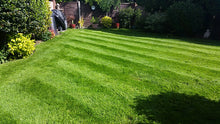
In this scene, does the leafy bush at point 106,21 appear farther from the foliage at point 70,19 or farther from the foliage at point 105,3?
the foliage at point 70,19

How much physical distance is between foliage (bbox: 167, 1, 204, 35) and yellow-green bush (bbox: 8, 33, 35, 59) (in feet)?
42.8

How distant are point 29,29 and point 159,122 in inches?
283

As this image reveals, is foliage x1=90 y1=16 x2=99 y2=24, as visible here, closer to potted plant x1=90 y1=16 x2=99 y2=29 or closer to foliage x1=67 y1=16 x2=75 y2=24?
potted plant x1=90 y1=16 x2=99 y2=29

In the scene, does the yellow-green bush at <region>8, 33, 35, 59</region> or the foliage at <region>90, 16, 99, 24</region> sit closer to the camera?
the yellow-green bush at <region>8, 33, 35, 59</region>

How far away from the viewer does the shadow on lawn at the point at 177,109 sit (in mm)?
2756

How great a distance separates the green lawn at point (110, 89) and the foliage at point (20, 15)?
1.49 m

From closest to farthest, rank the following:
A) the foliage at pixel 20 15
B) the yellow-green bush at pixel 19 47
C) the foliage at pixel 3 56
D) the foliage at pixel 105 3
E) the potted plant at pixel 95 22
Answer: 1. the foliage at pixel 20 15
2. the foliage at pixel 3 56
3. the yellow-green bush at pixel 19 47
4. the foliage at pixel 105 3
5. the potted plant at pixel 95 22

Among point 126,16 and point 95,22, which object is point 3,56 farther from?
point 126,16

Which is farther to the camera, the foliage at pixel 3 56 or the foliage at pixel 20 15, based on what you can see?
the foliage at pixel 3 56

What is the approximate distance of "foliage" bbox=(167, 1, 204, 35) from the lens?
39.5 ft

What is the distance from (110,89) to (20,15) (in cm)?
529

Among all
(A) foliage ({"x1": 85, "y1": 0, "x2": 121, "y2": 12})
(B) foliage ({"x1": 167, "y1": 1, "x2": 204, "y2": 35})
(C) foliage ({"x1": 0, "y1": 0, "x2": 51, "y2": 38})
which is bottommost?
(C) foliage ({"x1": 0, "y1": 0, "x2": 51, "y2": 38})

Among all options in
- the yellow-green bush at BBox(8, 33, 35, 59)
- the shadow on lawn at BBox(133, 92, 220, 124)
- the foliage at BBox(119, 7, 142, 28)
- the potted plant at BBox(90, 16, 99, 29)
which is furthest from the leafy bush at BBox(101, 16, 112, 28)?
the shadow on lawn at BBox(133, 92, 220, 124)

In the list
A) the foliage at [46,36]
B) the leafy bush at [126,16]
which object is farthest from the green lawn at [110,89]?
the leafy bush at [126,16]
